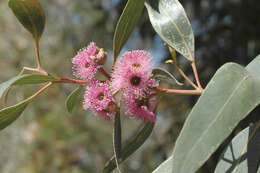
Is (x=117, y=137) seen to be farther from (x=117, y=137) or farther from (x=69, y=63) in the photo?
(x=69, y=63)

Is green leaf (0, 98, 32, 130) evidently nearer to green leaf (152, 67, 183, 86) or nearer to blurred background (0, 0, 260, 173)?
green leaf (152, 67, 183, 86)

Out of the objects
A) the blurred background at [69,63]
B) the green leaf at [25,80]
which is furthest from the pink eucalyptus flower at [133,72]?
the blurred background at [69,63]

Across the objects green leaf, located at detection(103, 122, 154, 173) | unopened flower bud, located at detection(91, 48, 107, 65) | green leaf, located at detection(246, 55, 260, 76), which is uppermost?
unopened flower bud, located at detection(91, 48, 107, 65)

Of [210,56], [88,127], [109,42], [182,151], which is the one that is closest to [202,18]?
[210,56]

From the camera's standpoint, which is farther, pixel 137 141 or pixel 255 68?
pixel 137 141

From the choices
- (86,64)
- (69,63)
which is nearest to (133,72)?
(86,64)

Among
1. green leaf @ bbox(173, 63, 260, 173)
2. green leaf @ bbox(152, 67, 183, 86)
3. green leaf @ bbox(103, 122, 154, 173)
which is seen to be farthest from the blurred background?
green leaf @ bbox(173, 63, 260, 173)

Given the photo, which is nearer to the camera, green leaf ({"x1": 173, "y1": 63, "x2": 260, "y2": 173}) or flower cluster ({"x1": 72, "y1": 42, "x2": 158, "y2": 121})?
green leaf ({"x1": 173, "y1": 63, "x2": 260, "y2": 173})
